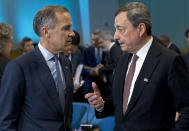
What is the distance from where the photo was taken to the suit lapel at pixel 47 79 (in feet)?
5.87

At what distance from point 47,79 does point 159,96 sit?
800mm

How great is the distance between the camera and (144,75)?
1.79 metres

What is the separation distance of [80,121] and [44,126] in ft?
4.01

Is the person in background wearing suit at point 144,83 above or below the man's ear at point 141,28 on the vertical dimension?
below

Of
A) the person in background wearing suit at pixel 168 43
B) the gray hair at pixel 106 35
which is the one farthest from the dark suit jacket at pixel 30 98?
the person in background wearing suit at pixel 168 43

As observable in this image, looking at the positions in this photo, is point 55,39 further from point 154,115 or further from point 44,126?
point 154,115

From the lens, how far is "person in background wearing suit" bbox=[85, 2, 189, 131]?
1.69m

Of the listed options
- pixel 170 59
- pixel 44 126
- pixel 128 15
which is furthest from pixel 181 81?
pixel 44 126

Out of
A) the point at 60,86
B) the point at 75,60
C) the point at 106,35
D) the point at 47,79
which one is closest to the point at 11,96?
the point at 47,79

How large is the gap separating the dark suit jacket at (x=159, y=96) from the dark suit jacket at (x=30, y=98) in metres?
0.53

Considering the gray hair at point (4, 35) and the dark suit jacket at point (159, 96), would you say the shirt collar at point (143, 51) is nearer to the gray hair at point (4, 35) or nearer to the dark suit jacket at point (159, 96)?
the dark suit jacket at point (159, 96)

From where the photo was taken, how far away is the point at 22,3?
711 centimetres

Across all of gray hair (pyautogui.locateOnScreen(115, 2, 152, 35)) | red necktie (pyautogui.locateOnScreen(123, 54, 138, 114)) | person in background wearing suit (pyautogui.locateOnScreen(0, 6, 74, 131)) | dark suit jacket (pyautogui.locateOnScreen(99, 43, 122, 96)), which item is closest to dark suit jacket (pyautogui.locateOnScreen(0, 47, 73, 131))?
person in background wearing suit (pyautogui.locateOnScreen(0, 6, 74, 131))

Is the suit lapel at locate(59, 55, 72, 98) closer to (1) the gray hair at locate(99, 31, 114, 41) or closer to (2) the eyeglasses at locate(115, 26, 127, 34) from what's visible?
(2) the eyeglasses at locate(115, 26, 127, 34)
